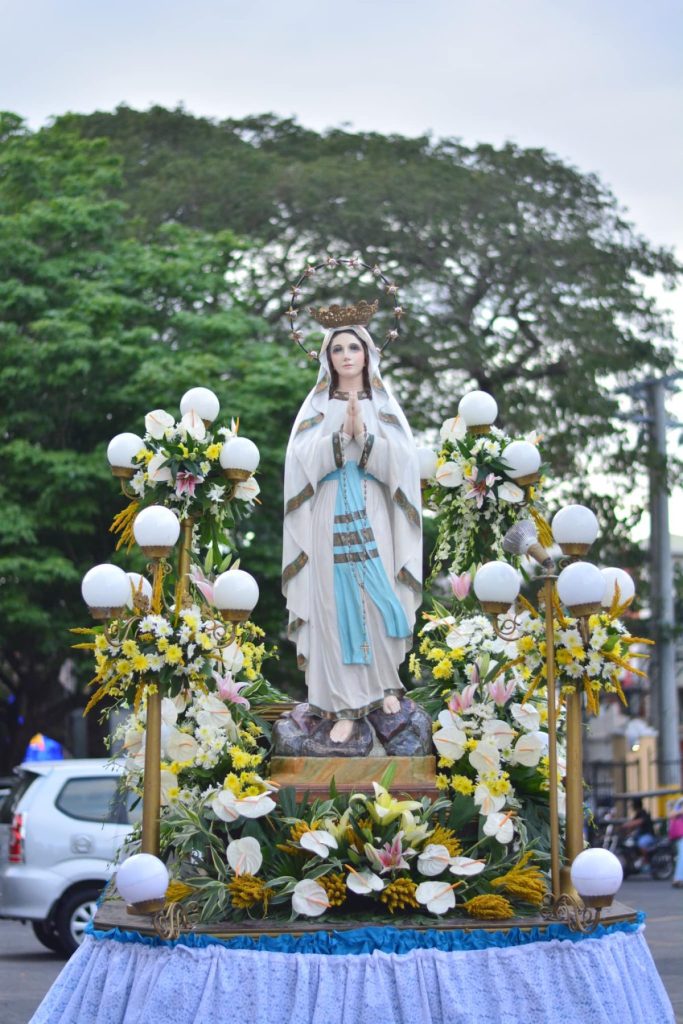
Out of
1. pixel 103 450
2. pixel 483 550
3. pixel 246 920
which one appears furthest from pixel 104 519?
pixel 246 920

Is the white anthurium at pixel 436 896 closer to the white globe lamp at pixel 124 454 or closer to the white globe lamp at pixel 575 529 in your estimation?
the white globe lamp at pixel 575 529

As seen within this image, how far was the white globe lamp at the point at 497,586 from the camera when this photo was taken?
25.6 feet

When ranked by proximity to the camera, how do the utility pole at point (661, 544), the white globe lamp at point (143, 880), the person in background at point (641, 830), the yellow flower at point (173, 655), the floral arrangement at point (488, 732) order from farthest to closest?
the utility pole at point (661, 544) < the person in background at point (641, 830) < the floral arrangement at point (488, 732) < the yellow flower at point (173, 655) < the white globe lamp at point (143, 880)

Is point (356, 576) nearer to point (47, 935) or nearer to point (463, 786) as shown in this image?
point (463, 786)

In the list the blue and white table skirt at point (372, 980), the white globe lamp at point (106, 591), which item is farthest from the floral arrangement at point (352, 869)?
the white globe lamp at point (106, 591)

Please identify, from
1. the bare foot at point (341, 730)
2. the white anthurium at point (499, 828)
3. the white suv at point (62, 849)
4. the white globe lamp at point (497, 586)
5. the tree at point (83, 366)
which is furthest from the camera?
the tree at point (83, 366)

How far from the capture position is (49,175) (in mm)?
22312

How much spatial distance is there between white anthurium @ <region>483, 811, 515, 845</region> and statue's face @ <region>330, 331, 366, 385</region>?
243cm

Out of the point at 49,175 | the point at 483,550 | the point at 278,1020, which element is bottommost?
the point at 278,1020

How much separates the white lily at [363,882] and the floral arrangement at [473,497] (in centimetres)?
269

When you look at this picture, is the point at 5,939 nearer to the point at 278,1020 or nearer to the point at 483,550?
the point at 483,550

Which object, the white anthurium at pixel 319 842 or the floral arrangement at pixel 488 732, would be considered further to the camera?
the floral arrangement at pixel 488 732

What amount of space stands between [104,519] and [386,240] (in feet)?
21.8

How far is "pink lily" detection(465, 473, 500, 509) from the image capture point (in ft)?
30.3
